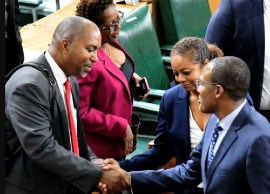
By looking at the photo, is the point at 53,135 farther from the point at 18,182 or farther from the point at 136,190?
the point at 136,190

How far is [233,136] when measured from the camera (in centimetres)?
164

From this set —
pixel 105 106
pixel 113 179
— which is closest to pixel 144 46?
pixel 105 106

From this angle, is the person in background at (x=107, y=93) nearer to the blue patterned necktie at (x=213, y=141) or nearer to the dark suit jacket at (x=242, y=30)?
the dark suit jacket at (x=242, y=30)

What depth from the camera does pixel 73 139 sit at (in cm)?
187

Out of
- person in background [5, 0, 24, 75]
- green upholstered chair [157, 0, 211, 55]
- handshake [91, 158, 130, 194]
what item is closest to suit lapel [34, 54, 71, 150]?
handshake [91, 158, 130, 194]

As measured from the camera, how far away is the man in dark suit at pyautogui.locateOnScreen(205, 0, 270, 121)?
2627 millimetres

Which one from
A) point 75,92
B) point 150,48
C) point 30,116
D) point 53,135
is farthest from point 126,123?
point 150,48

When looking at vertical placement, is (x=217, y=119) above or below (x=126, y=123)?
above

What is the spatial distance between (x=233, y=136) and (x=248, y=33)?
115 cm

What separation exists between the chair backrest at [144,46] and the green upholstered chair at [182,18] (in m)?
0.53

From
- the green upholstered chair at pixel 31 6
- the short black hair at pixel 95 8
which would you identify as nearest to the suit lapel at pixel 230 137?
the short black hair at pixel 95 8

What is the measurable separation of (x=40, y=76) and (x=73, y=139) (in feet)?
1.05

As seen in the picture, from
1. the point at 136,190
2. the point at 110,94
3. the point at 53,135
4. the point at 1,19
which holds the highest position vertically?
the point at 1,19

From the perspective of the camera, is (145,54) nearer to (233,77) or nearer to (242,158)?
(233,77)
